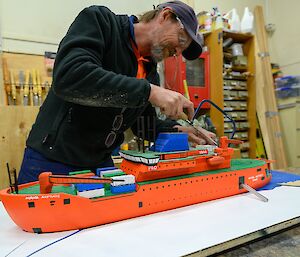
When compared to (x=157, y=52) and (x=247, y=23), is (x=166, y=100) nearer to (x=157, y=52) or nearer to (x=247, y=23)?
(x=157, y=52)

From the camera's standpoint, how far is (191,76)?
280 centimetres

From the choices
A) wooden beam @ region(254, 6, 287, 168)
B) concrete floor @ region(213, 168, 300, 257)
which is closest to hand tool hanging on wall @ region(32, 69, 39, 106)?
concrete floor @ region(213, 168, 300, 257)

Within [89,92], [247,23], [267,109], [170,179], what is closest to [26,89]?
[89,92]

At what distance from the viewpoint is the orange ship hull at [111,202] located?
26.7 inches

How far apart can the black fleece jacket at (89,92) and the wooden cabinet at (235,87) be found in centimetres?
174

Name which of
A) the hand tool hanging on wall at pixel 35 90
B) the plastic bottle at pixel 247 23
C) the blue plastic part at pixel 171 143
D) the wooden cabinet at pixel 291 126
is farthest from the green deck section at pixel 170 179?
the wooden cabinet at pixel 291 126

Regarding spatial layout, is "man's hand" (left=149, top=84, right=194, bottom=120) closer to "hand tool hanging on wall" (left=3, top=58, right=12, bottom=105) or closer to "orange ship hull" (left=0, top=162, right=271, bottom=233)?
"orange ship hull" (left=0, top=162, right=271, bottom=233)

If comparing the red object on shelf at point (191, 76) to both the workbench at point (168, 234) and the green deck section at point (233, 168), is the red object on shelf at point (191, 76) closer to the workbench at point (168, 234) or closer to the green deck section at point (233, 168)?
the green deck section at point (233, 168)

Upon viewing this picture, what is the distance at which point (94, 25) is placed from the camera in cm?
90

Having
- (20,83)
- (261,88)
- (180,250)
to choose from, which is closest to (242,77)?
(261,88)

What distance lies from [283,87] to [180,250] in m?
3.47

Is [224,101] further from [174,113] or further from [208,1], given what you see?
[174,113]

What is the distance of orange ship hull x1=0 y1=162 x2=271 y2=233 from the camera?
68 cm

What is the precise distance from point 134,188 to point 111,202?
8 cm
